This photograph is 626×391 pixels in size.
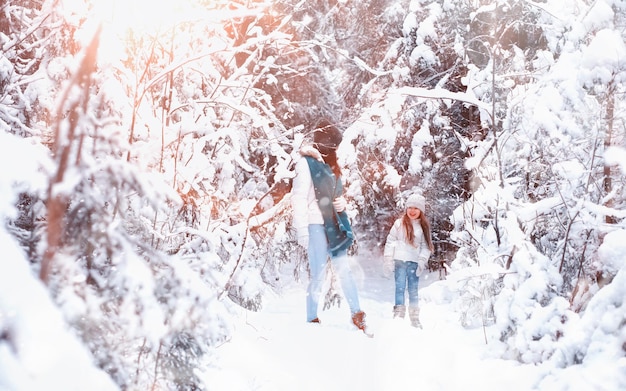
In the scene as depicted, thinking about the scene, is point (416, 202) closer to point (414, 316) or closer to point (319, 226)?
point (414, 316)

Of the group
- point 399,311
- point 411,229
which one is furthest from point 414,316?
point 411,229

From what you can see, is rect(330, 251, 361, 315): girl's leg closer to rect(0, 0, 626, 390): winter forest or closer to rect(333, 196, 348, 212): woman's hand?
rect(333, 196, 348, 212): woman's hand

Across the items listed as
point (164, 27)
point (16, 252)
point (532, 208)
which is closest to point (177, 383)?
point (16, 252)

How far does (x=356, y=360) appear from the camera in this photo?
3.51 meters

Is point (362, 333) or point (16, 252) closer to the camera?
point (16, 252)

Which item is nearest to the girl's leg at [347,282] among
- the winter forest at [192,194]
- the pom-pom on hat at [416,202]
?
the winter forest at [192,194]

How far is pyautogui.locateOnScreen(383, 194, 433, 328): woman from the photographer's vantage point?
5535mm

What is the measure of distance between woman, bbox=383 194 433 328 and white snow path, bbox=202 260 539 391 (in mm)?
699

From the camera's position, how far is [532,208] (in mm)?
3824

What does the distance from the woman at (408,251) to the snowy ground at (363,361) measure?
696 millimetres

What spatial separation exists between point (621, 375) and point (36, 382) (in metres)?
2.46

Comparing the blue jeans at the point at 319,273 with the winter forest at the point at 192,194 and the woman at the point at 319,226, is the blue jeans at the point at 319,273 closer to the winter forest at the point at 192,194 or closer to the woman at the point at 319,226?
the woman at the point at 319,226

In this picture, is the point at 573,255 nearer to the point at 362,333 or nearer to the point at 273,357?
the point at 362,333

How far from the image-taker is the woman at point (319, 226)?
14.4ft
